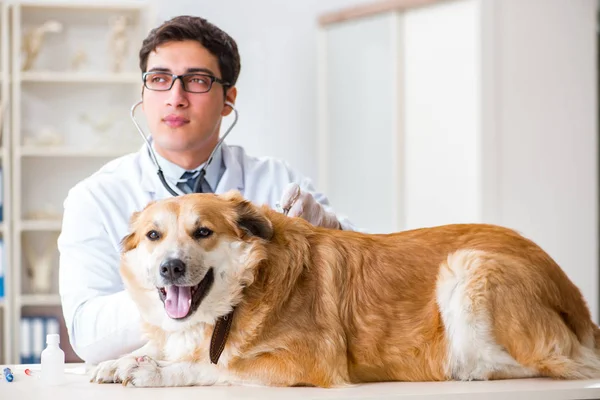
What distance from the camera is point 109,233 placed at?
2295 mm

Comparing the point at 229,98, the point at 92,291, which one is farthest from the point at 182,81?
the point at 92,291

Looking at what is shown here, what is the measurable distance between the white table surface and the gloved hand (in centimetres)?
50

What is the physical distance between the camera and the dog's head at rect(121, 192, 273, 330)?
159cm

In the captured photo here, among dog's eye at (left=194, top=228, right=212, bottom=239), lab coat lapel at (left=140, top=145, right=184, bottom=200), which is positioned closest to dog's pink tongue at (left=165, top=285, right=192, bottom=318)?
dog's eye at (left=194, top=228, right=212, bottom=239)

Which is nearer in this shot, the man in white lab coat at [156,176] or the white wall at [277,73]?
the man in white lab coat at [156,176]

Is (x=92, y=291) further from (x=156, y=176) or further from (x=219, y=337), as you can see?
(x=219, y=337)

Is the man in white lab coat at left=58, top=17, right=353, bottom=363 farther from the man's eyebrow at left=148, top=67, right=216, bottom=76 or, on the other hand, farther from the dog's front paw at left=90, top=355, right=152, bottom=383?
the dog's front paw at left=90, top=355, right=152, bottom=383

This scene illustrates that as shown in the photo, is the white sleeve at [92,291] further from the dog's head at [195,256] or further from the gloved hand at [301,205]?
the gloved hand at [301,205]

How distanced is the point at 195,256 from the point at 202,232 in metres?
0.06

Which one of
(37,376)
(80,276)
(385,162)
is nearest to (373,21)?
(385,162)

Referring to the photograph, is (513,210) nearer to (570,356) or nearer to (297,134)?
(297,134)

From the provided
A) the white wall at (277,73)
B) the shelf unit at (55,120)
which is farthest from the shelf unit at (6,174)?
the white wall at (277,73)

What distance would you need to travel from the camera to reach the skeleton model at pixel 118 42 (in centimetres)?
496

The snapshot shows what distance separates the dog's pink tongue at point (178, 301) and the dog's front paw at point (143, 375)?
0.37 ft
